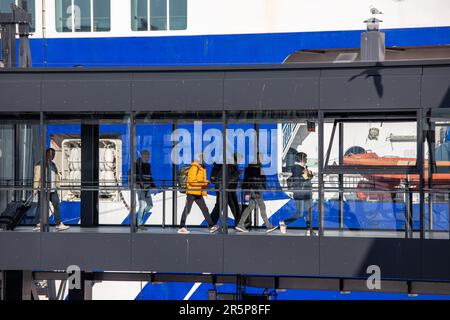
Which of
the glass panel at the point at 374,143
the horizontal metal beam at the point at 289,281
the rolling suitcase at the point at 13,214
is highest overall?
the glass panel at the point at 374,143

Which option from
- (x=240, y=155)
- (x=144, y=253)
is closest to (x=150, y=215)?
(x=144, y=253)

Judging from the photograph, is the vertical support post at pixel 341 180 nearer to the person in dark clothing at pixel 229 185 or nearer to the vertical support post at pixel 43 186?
the person in dark clothing at pixel 229 185

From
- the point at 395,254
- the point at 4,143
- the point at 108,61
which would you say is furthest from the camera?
the point at 108,61

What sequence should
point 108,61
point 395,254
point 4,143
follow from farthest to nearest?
point 108,61, point 4,143, point 395,254

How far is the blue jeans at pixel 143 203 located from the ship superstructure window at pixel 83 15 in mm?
8235

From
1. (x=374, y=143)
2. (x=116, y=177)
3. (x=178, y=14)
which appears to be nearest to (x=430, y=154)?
(x=374, y=143)

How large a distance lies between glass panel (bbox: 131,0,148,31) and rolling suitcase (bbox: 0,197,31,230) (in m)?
8.00

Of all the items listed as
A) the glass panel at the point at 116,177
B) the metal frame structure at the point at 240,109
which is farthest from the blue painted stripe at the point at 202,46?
the metal frame structure at the point at 240,109

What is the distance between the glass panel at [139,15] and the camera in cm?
2162

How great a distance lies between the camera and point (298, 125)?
47.2ft

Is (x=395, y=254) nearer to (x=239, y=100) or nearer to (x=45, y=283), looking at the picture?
(x=239, y=100)

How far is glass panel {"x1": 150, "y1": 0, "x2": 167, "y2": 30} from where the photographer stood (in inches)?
846

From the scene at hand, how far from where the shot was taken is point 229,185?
14258mm

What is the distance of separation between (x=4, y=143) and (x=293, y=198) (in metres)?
4.41
